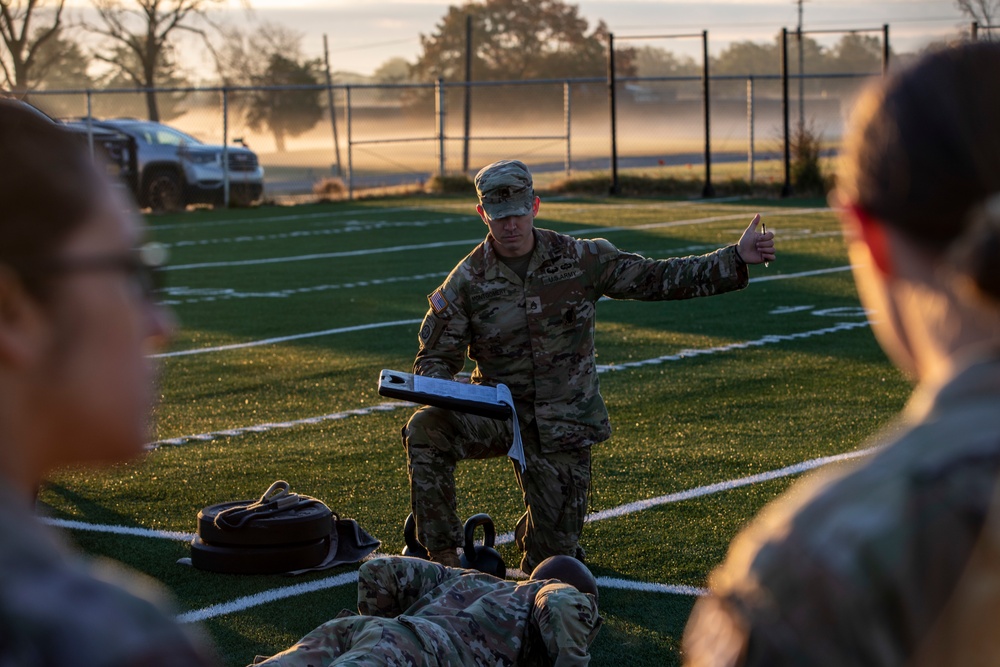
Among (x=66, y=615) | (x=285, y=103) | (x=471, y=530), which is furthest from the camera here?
(x=285, y=103)

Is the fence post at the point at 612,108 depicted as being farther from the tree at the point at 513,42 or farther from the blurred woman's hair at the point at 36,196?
the tree at the point at 513,42

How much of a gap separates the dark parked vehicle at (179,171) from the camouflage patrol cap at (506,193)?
74.5ft

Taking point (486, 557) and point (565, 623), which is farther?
point (486, 557)

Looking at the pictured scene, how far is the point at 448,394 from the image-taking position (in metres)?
5.28

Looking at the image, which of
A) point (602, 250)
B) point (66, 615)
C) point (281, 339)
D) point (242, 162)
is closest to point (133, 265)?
point (66, 615)

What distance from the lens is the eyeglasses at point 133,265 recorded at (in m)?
1.30

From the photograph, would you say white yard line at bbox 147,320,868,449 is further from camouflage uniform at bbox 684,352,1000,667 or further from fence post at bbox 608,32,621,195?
fence post at bbox 608,32,621,195

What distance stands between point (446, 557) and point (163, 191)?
23619mm

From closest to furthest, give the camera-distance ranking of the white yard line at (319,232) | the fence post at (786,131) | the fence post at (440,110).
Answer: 1. the white yard line at (319,232)
2. the fence post at (786,131)
3. the fence post at (440,110)

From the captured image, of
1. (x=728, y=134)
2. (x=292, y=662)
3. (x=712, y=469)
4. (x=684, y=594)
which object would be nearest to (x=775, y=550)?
(x=292, y=662)

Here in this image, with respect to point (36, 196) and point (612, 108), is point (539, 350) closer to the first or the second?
point (36, 196)

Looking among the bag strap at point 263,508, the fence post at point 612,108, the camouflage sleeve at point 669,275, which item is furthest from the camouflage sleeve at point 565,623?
the fence post at point 612,108

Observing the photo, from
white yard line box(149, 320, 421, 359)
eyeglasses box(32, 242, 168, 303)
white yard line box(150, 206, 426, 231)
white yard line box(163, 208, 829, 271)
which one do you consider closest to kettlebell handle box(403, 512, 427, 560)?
eyeglasses box(32, 242, 168, 303)

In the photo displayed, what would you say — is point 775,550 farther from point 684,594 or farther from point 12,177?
point 684,594
